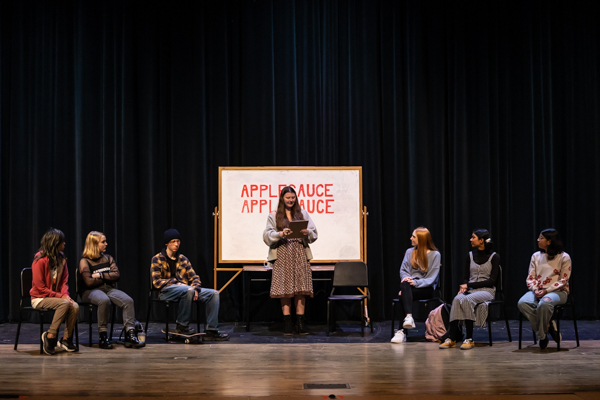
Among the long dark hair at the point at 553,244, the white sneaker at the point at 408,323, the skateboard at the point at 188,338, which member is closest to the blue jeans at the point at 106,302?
the skateboard at the point at 188,338

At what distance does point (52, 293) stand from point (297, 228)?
2256mm

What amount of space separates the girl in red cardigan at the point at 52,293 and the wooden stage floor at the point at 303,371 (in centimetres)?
19

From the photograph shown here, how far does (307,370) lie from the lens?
4.50 m

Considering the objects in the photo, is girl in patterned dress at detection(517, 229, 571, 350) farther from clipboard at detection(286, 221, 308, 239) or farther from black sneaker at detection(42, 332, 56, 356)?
black sneaker at detection(42, 332, 56, 356)

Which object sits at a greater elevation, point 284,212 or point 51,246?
point 284,212

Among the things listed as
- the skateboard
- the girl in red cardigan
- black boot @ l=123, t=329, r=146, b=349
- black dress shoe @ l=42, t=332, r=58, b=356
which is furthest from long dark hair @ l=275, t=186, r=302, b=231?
black dress shoe @ l=42, t=332, r=58, b=356

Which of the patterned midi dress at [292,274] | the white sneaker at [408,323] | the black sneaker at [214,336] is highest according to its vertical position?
the patterned midi dress at [292,274]

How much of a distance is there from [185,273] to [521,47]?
464 cm

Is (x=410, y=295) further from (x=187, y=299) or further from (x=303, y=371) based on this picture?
(x=187, y=299)

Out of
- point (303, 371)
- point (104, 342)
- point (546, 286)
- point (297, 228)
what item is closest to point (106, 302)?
point (104, 342)

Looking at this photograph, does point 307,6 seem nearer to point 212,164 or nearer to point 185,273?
point 212,164

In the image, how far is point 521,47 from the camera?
7.30 m

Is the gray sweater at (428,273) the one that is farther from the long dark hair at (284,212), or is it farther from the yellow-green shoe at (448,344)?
the long dark hair at (284,212)

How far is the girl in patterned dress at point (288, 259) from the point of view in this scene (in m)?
6.11
